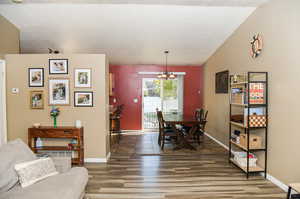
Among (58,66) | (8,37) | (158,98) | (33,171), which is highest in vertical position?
(8,37)

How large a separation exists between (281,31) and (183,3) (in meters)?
1.62

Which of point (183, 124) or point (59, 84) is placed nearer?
point (59, 84)

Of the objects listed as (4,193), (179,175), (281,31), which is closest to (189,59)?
(281,31)

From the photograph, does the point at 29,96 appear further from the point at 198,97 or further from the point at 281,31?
the point at 198,97

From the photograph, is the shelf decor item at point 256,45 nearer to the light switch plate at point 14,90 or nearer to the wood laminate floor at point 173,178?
the wood laminate floor at point 173,178

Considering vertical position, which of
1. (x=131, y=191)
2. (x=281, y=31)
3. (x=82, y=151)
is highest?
(x=281, y=31)

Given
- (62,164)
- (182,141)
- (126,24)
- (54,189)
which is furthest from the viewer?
(182,141)

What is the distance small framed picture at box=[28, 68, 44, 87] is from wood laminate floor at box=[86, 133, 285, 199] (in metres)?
1.97

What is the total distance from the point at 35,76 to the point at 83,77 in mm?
965

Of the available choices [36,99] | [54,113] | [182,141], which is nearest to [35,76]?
[36,99]

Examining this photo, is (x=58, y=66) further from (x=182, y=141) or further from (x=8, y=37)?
(x=182, y=141)

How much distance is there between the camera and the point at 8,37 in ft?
12.1

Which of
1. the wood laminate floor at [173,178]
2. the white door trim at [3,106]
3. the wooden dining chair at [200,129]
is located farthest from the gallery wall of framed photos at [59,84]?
the wooden dining chair at [200,129]

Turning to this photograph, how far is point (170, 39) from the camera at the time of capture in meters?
4.55
